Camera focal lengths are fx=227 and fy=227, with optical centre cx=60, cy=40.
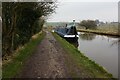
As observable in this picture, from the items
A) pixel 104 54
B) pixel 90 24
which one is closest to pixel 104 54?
pixel 104 54

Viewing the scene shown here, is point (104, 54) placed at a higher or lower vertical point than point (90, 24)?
lower

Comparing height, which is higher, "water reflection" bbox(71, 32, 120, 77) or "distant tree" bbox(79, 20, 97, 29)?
"distant tree" bbox(79, 20, 97, 29)

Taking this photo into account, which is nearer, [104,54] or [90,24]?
[104,54]

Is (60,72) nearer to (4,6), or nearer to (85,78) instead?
(85,78)

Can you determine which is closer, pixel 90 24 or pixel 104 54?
pixel 104 54

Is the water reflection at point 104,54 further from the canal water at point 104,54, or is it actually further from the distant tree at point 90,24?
the distant tree at point 90,24

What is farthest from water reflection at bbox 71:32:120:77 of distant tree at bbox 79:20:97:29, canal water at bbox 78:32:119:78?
distant tree at bbox 79:20:97:29

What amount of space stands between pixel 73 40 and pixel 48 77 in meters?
27.0

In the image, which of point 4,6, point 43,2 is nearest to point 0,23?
point 4,6

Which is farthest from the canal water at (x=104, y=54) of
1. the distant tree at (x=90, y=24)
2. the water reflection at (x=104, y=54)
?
the distant tree at (x=90, y=24)

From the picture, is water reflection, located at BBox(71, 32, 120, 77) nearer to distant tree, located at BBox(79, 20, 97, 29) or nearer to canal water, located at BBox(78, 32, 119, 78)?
canal water, located at BBox(78, 32, 119, 78)

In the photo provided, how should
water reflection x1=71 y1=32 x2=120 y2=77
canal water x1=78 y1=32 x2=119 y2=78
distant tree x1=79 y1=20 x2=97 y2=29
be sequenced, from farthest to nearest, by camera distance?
1. distant tree x1=79 y1=20 x2=97 y2=29
2. water reflection x1=71 y1=32 x2=120 y2=77
3. canal water x1=78 y1=32 x2=119 y2=78

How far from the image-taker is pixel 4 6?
1139 centimetres

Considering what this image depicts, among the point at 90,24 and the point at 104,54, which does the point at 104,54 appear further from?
the point at 90,24
